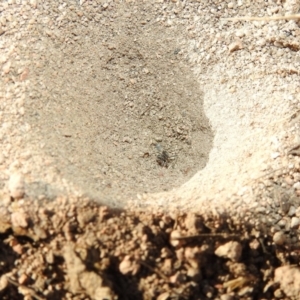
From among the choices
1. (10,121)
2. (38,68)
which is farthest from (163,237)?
(38,68)

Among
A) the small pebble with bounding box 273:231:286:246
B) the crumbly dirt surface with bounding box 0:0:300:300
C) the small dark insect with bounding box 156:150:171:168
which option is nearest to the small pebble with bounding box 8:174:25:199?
the crumbly dirt surface with bounding box 0:0:300:300

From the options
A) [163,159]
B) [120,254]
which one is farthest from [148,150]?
[120,254]

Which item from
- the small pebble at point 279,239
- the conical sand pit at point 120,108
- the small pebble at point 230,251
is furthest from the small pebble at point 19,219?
the small pebble at point 279,239

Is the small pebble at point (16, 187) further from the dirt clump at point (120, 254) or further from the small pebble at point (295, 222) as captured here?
the small pebble at point (295, 222)

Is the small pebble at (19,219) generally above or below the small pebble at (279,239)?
above

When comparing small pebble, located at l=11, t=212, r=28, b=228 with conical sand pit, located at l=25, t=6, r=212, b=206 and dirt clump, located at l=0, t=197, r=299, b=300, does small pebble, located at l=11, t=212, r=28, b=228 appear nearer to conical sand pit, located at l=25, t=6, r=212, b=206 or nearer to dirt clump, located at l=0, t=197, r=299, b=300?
dirt clump, located at l=0, t=197, r=299, b=300

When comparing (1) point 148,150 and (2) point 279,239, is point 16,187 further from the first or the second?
(2) point 279,239

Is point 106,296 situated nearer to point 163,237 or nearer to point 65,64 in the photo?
point 163,237
